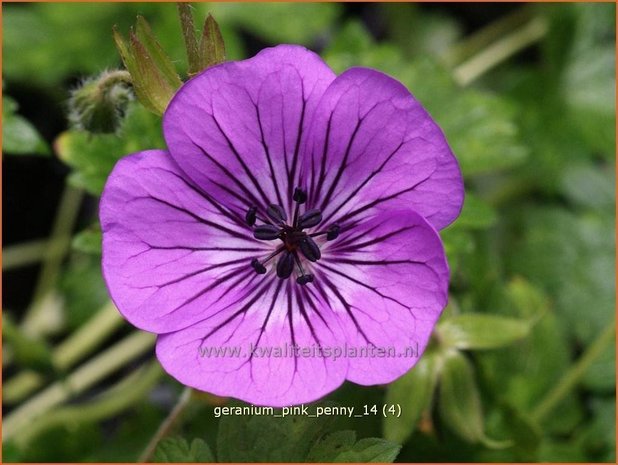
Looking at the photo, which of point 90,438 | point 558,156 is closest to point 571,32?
point 558,156

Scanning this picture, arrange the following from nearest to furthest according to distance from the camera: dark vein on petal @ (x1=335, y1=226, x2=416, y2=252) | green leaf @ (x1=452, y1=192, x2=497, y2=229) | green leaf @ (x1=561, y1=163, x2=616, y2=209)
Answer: dark vein on petal @ (x1=335, y1=226, x2=416, y2=252) < green leaf @ (x1=452, y1=192, x2=497, y2=229) < green leaf @ (x1=561, y1=163, x2=616, y2=209)

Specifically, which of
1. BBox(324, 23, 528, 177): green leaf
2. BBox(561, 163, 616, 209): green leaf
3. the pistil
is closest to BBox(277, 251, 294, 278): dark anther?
the pistil

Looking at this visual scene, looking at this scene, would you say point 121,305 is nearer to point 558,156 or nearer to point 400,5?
point 558,156

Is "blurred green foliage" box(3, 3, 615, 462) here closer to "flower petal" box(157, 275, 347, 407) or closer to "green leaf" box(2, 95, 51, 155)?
"green leaf" box(2, 95, 51, 155)

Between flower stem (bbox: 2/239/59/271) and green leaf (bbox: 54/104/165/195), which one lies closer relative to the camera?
green leaf (bbox: 54/104/165/195)

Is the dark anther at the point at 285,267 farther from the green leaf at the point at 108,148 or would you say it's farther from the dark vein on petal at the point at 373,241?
the green leaf at the point at 108,148

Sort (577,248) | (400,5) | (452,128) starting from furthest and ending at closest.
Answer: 1. (400,5)
2. (577,248)
3. (452,128)

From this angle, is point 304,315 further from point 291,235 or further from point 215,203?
point 215,203
